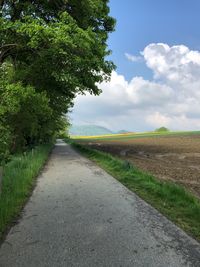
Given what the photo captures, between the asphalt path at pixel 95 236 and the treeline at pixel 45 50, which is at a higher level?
the treeline at pixel 45 50

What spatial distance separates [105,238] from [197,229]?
2.03 metres

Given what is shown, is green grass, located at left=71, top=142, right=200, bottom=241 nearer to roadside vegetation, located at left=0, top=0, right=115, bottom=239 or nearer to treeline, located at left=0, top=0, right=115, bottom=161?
roadside vegetation, located at left=0, top=0, right=115, bottom=239

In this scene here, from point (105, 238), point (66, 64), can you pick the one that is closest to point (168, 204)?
point (105, 238)

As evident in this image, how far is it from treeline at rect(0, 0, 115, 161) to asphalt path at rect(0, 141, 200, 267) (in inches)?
132

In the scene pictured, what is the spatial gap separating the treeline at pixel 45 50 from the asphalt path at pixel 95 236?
3.35m

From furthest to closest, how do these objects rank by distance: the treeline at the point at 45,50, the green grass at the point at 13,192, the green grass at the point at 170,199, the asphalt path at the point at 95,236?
the treeline at the point at 45,50, the green grass at the point at 13,192, the green grass at the point at 170,199, the asphalt path at the point at 95,236

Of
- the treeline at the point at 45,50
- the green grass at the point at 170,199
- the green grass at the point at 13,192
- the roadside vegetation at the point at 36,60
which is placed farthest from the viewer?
the treeline at the point at 45,50

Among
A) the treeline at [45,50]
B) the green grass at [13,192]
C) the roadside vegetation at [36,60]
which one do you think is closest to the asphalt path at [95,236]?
the green grass at [13,192]

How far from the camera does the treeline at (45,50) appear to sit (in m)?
13.3

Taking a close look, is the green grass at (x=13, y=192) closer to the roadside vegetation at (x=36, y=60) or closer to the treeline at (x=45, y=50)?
the roadside vegetation at (x=36, y=60)

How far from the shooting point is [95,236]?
6176 millimetres

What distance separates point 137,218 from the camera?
24.5 feet

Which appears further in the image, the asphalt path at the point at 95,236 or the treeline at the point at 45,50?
the treeline at the point at 45,50

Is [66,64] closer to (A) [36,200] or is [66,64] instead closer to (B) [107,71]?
(B) [107,71]
